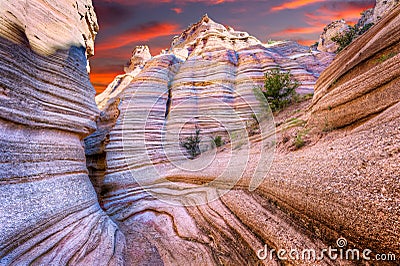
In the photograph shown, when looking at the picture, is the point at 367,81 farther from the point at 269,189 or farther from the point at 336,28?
the point at 336,28

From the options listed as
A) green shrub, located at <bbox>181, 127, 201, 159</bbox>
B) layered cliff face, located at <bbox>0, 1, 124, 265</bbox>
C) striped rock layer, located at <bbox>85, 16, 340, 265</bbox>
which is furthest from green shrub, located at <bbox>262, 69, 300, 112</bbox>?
layered cliff face, located at <bbox>0, 1, 124, 265</bbox>

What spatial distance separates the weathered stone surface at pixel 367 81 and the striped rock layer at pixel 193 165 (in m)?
1.79

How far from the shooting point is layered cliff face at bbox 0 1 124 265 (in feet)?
9.29

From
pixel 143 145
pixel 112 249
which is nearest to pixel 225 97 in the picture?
pixel 143 145

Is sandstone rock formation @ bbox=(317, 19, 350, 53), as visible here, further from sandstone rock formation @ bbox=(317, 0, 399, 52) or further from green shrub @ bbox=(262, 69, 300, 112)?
green shrub @ bbox=(262, 69, 300, 112)

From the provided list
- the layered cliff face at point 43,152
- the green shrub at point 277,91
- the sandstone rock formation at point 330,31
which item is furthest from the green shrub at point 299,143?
the sandstone rock formation at point 330,31

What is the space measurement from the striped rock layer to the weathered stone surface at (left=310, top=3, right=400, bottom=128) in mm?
1794

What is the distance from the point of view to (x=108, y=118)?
1037 cm

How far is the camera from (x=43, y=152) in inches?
150

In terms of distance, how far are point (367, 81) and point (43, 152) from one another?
6462 mm

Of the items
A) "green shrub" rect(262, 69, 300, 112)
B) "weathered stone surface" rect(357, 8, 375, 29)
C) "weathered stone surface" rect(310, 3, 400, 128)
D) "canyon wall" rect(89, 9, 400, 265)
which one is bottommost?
"canyon wall" rect(89, 9, 400, 265)

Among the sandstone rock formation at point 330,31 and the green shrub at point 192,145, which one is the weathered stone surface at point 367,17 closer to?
the sandstone rock formation at point 330,31

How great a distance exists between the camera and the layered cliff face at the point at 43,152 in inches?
111

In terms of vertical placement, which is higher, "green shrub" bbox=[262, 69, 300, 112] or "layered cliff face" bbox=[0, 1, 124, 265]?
"green shrub" bbox=[262, 69, 300, 112]
